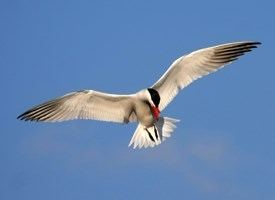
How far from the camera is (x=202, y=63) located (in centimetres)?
3738

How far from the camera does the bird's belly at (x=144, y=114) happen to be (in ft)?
121

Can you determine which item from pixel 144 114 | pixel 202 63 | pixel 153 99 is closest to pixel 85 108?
pixel 144 114

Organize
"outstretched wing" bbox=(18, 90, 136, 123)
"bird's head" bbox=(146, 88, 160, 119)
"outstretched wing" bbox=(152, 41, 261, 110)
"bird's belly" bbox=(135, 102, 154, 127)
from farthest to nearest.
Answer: "outstretched wing" bbox=(152, 41, 261, 110) → "outstretched wing" bbox=(18, 90, 136, 123) → "bird's belly" bbox=(135, 102, 154, 127) → "bird's head" bbox=(146, 88, 160, 119)

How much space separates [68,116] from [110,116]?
881 millimetres

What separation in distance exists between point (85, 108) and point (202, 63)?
2.54m

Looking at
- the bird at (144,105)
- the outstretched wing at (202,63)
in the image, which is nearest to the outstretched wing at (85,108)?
the bird at (144,105)

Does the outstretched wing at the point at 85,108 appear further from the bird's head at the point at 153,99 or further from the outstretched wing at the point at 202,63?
the outstretched wing at the point at 202,63

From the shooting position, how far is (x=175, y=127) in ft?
123

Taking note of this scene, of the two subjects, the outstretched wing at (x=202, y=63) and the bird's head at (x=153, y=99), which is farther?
the outstretched wing at (x=202, y=63)

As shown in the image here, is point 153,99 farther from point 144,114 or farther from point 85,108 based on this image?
point 85,108

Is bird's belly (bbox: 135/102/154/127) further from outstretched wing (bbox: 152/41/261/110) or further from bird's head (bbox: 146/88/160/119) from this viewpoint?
outstretched wing (bbox: 152/41/261/110)

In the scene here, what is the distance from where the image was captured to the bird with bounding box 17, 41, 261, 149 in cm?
3712

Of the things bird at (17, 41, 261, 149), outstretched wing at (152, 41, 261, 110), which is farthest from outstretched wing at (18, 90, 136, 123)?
outstretched wing at (152, 41, 261, 110)

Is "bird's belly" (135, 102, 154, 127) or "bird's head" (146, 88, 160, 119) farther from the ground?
"bird's head" (146, 88, 160, 119)
